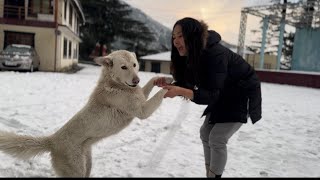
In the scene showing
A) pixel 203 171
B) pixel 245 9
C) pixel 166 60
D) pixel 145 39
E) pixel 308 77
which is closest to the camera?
pixel 203 171

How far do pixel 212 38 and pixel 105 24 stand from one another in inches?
2005

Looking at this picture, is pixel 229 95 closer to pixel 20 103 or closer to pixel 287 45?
pixel 20 103

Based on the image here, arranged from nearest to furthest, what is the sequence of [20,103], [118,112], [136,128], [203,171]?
[118,112] < [203,171] < [136,128] < [20,103]

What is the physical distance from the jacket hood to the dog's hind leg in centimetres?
166

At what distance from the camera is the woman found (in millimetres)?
3484

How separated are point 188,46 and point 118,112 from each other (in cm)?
99

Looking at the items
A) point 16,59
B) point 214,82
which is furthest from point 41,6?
point 214,82

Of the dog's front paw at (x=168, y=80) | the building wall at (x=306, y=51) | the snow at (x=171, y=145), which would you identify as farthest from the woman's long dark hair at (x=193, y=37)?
the building wall at (x=306, y=51)

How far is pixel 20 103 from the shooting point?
9.90 m

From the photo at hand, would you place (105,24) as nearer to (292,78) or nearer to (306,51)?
(306,51)

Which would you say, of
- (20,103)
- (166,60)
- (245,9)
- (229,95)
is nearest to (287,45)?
(166,60)

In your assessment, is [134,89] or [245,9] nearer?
[134,89]

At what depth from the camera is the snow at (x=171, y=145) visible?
5.02 metres

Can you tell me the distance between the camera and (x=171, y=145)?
6.46m
